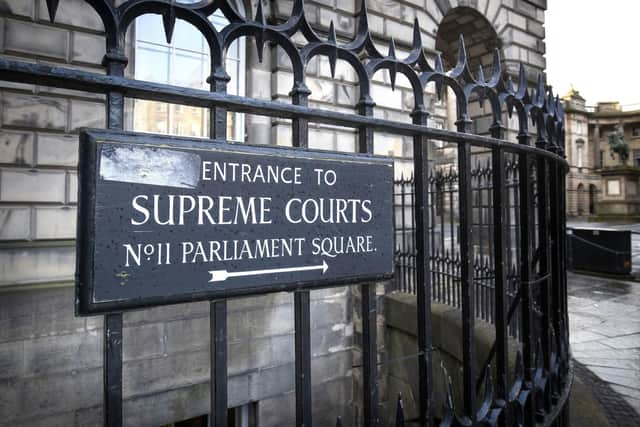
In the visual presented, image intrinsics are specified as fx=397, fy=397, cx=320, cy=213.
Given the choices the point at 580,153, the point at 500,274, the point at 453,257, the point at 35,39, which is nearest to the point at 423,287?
the point at 500,274

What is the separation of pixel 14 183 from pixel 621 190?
2979cm

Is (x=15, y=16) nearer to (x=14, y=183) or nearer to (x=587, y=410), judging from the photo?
(x=14, y=183)

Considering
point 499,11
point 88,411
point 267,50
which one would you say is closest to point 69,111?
point 267,50

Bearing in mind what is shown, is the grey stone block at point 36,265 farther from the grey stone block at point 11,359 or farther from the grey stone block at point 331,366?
the grey stone block at point 331,366

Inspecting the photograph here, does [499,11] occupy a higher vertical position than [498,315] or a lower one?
higher

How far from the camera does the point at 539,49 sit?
34.6 feet

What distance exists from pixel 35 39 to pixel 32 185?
161 cm

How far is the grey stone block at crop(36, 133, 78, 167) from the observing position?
14.3ft

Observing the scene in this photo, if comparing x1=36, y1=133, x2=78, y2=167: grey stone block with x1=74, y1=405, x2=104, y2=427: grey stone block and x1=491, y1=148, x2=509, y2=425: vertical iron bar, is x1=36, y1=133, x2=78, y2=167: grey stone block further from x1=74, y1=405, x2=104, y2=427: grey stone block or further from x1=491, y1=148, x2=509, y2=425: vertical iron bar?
x1=491, y1=148, x2=509, y2=425: vertical iron bar

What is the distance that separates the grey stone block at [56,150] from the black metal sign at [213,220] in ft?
13.5

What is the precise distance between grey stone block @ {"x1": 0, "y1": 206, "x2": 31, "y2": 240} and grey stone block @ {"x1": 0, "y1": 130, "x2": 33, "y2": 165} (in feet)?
1.69

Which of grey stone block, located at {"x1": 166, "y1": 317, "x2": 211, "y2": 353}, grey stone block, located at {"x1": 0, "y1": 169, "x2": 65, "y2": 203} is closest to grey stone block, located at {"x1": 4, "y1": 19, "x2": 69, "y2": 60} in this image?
grey stone block, located at {"x1": 0, "y1": 169, "x2": 65, "y2": 203}

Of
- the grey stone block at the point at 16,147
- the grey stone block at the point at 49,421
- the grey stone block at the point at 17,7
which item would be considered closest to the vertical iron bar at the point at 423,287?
the grey stone block at the point at 49,421

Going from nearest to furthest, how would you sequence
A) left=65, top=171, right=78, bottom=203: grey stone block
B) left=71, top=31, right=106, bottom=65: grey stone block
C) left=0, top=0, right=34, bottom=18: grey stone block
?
left=0, top=0, right=34, bottom=18: grey stone block
left=65, top=171, right=78, bottom=203: grey stone block
left=71, top=31, right=106, bottom=65: grey stone block
